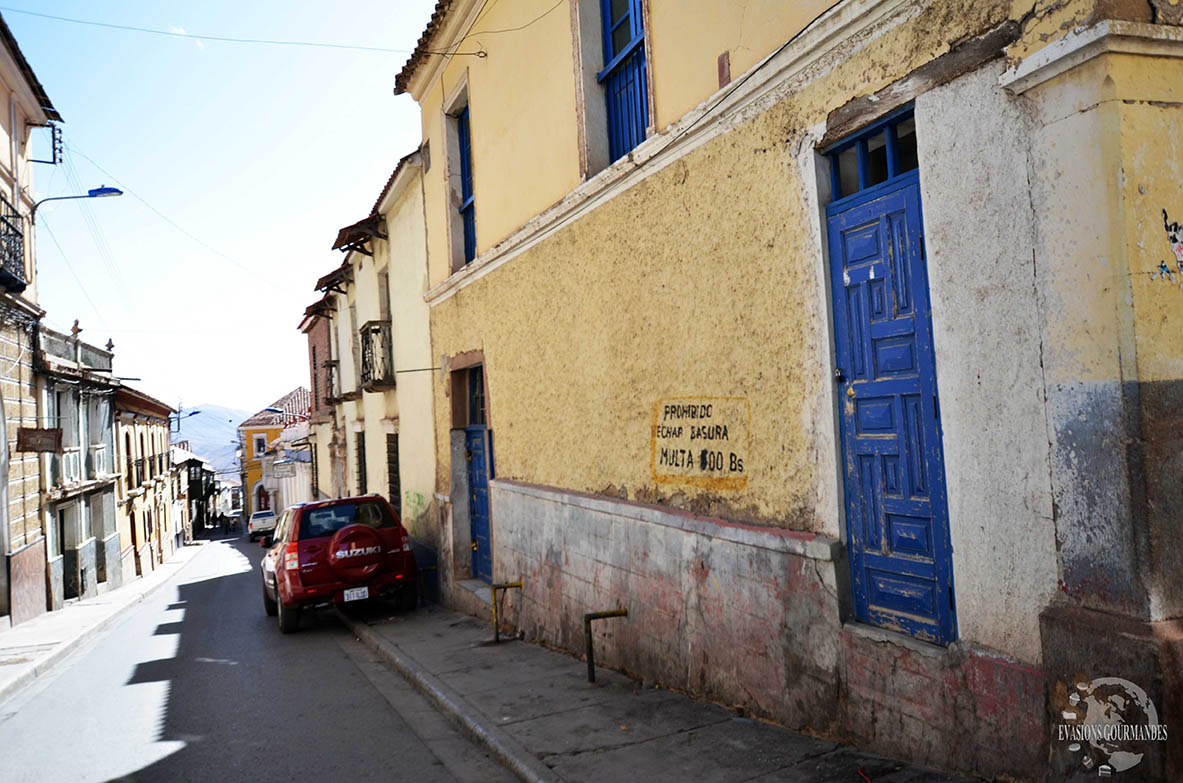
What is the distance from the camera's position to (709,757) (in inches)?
186

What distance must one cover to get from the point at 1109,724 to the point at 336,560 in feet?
32.3

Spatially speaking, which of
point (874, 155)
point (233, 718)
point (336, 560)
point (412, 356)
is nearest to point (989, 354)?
point (874, 155)

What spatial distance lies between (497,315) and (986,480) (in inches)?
268

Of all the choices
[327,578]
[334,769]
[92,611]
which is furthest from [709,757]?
[92,611]

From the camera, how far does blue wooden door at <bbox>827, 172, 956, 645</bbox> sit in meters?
4.03

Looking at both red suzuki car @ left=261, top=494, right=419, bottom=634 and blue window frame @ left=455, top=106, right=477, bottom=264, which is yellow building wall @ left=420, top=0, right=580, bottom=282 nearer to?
blue window frame @ left=455, top=106, right=477, bottom=264

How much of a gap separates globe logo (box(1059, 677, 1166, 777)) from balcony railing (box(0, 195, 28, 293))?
15657mm

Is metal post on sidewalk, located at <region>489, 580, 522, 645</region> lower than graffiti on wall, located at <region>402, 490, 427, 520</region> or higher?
lower

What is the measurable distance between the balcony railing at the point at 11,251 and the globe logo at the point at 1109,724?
15.7 meters

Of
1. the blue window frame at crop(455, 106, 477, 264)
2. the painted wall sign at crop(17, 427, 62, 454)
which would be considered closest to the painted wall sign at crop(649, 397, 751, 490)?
the blue window frame at crop(455, 106, 477, 264)

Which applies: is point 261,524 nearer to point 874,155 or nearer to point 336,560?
point 336,560

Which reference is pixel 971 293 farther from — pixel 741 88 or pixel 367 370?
pixel 367 370

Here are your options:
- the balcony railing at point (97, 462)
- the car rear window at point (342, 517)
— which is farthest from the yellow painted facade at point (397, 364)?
the balcony railing at point (97, 462)

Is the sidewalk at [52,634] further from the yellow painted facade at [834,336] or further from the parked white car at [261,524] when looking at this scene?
the parked white car at [261,524]
